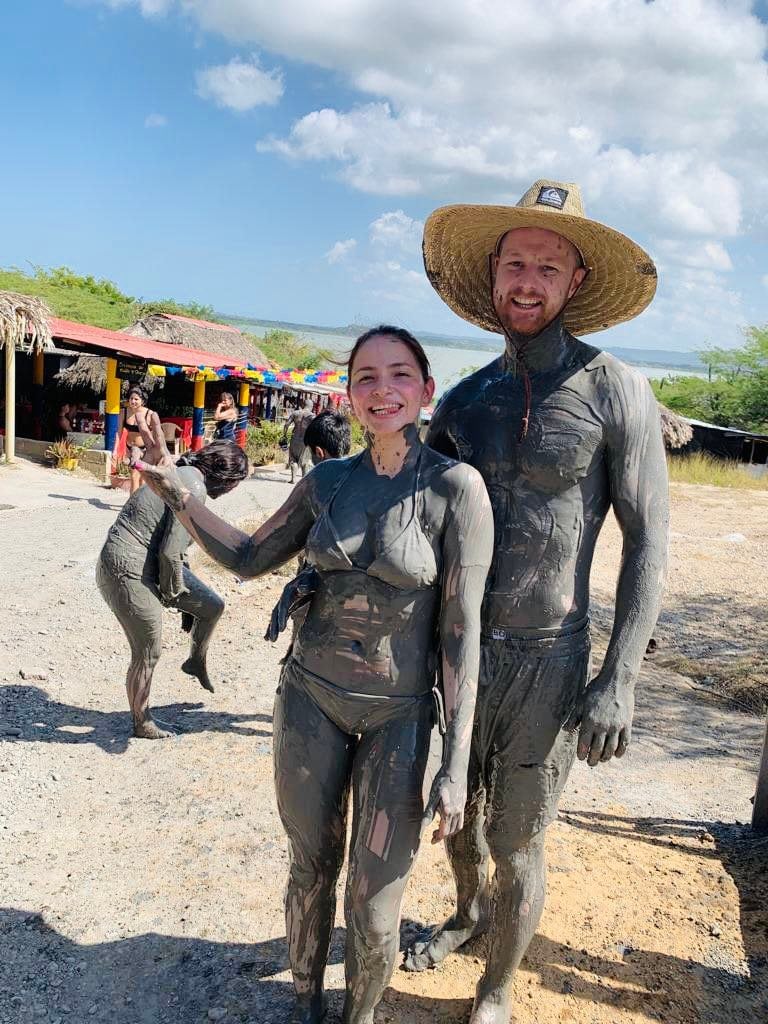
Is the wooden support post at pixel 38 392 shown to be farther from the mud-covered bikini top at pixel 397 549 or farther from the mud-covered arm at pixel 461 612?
the mud-covered arm at pixel 461 612

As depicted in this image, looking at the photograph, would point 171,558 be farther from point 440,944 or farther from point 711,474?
point 711,474

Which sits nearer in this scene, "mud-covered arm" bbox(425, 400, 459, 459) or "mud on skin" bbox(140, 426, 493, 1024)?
"mud on skin" bbox(140, 426, 493, 1024)

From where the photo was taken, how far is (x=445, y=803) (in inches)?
76.4

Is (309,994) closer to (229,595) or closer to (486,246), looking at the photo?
(486,246)

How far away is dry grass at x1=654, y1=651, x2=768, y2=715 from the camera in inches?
248

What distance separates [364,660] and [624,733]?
2.34ft

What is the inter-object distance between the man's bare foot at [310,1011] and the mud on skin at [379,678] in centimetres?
22

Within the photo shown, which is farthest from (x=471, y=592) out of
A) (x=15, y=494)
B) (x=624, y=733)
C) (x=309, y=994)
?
(x=15, y=494)

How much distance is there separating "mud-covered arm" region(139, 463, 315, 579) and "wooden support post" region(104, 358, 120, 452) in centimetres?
1287

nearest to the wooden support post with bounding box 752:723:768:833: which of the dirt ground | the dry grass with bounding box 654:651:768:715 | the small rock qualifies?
Answer: the dirt ground

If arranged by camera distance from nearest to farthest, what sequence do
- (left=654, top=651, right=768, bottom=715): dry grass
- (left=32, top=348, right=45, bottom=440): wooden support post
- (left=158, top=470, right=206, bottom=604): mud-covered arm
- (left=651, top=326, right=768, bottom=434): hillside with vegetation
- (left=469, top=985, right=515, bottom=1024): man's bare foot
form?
(left=469, top=985, right=515, bottom=1024): man's bare foot, (left=158, top=470, right=206, bottom=604): mud-covered arm, (left=654, top=651, right=768, bottom=715): dry grass, (left=32, top=348, right=45, bottom=440): wooden support post, (left=651, top=326, right=768, bottom=434): hillside with vegetation

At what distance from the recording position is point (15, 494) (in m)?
11.8

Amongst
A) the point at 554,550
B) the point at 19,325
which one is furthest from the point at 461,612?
the point at 19,325

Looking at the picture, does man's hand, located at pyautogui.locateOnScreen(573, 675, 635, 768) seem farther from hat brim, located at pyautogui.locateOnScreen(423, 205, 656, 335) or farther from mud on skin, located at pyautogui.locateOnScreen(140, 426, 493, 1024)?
hat brim, located at pyautogui.locateOnScreen(423, 205, 656, 335)
